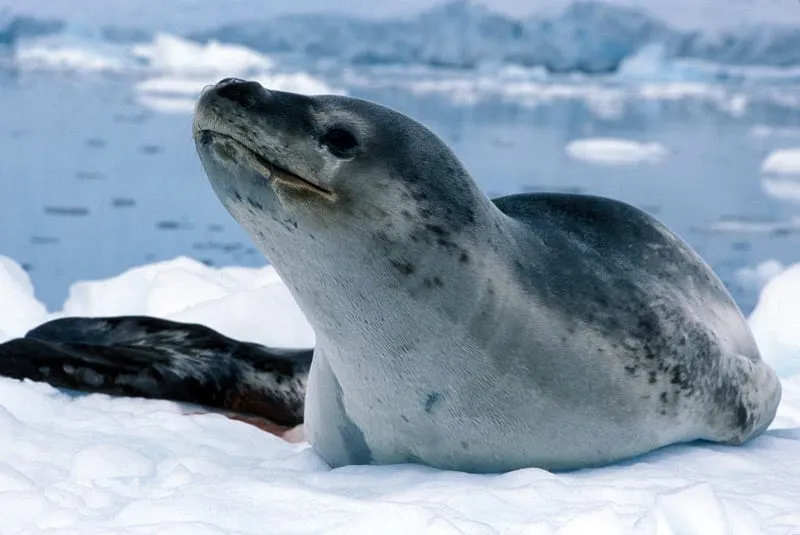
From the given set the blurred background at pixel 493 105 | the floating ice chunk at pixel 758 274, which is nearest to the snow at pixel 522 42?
the blurred background at pixel 493 105

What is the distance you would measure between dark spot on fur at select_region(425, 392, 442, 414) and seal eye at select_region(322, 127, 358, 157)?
494mm

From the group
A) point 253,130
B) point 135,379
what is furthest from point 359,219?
point 135,379

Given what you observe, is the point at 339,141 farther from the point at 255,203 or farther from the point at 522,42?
the point at 522,42

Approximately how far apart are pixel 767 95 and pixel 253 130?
26623mm

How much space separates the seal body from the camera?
2.11 m

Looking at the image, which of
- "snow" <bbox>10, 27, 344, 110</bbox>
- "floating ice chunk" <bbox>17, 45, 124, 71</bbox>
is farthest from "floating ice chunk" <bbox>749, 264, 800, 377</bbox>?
"floating ice chunk" <bbox>17, 45, 124, 71</bbox>

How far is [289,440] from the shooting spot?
3.05m

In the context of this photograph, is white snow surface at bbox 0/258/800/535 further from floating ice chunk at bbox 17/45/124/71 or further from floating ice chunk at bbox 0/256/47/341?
floating ice chunk at bbox 17/45/124/71

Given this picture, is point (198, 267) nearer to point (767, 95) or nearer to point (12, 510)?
point (12, 510)

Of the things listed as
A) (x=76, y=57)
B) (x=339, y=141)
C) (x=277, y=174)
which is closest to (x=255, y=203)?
(x=277, y=174)

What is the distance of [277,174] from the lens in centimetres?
209

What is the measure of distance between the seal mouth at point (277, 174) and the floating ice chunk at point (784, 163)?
48.8 ft

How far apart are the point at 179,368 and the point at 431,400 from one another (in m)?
1.30

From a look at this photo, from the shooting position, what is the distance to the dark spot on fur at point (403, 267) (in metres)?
2.12
